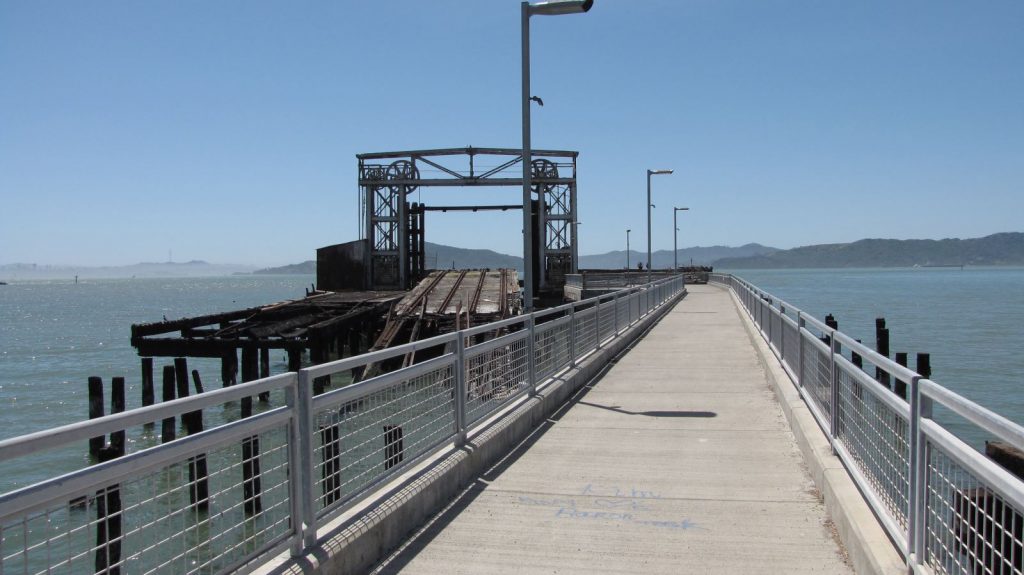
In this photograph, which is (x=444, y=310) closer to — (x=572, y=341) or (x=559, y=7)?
(x=572, y=341)

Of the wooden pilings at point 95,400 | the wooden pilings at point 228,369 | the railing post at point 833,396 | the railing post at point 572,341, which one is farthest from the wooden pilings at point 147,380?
the railing post at point 833,396

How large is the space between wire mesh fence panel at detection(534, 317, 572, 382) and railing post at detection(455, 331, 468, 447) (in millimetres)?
3210

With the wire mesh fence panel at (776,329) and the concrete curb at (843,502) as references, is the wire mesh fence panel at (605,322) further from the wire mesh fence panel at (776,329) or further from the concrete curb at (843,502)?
the concrete curb at (843,502)

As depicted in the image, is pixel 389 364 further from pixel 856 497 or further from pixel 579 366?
pixel 856 497

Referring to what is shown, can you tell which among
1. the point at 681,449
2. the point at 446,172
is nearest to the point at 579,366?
the point at 681,449

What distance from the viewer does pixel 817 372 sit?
27.1 ft

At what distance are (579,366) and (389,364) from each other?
1200 cm

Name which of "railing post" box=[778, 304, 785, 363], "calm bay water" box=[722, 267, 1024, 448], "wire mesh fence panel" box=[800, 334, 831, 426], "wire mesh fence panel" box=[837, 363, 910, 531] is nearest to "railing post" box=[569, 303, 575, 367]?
"railing post" box=[778, 304, 785, 363]

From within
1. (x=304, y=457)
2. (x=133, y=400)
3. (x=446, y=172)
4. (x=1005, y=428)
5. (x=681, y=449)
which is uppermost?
(x=446, y=172)

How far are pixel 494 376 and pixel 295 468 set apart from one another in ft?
14.5

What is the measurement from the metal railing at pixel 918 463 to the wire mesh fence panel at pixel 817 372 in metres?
0.02

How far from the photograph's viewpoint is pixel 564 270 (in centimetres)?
5106

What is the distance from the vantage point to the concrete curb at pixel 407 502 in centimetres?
470

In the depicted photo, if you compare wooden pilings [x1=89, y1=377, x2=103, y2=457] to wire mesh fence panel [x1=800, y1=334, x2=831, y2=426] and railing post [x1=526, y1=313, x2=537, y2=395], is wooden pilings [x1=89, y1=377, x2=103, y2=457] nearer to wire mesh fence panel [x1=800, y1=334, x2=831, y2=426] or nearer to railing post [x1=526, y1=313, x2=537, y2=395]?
railing post [x1=526, y1=313, x2=537, y2=395]
